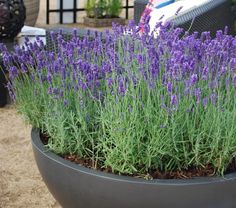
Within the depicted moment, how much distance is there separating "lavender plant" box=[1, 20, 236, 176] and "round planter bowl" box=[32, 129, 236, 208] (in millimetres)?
64

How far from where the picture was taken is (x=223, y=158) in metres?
2.14

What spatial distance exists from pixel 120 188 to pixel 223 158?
0.41 m

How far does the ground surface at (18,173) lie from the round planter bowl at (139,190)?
0.82 meters

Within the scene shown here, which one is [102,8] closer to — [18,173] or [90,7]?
[90,7]

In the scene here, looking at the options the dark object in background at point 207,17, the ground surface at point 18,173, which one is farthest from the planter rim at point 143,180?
the dark object in background at point 207,17

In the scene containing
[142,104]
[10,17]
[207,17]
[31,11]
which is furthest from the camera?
[31,11]

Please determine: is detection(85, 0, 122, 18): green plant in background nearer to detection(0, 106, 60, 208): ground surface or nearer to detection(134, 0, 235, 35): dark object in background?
detection(134, 0, 235, 35): dark object in background

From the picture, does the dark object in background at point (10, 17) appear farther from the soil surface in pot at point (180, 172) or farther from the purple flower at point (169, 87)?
the purple flower at point (169, 87)

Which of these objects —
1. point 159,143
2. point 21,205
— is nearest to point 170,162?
point 159,143

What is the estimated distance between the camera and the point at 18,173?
3365 mm

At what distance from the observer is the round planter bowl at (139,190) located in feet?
6.77

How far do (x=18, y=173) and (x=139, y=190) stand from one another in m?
1.45

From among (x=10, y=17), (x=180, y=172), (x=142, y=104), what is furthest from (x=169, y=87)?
(x=10, y=17)

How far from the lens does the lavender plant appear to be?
6.95 ft
